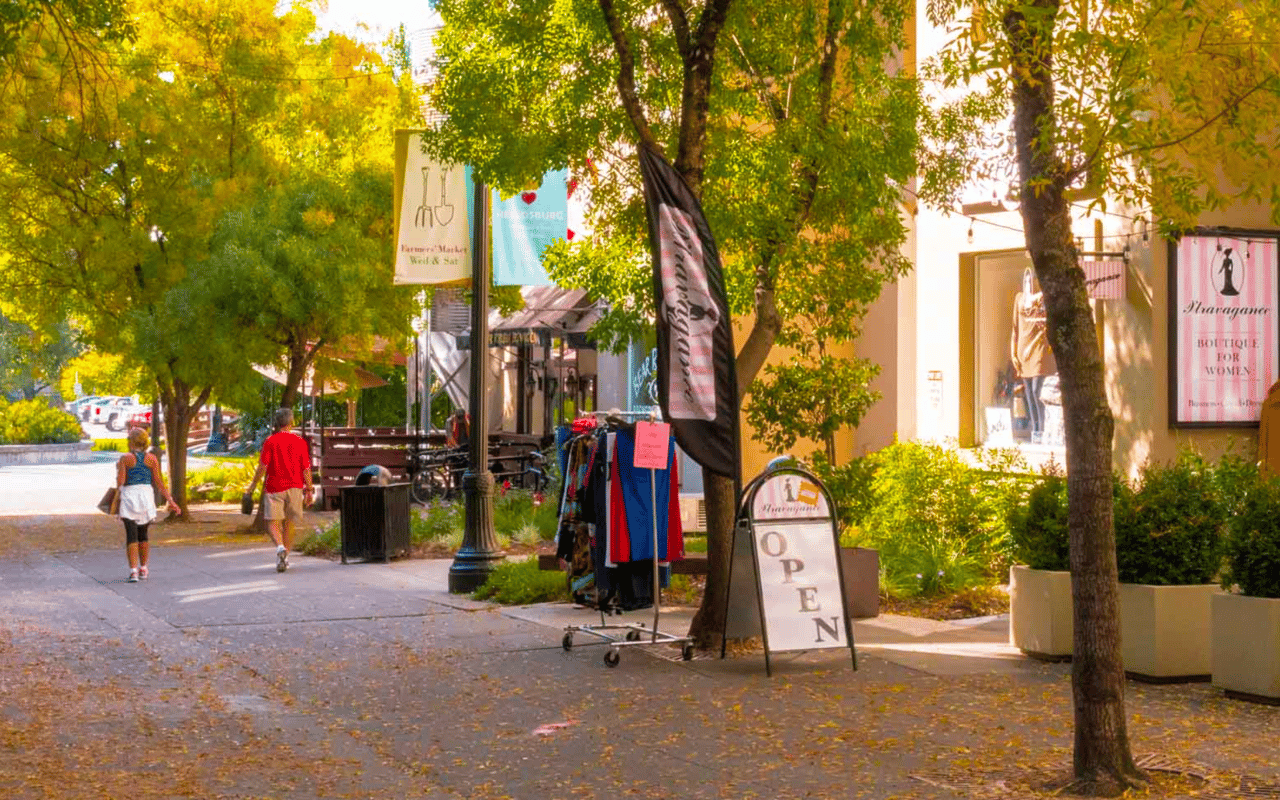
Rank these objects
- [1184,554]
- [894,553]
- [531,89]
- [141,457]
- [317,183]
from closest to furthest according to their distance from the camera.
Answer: [1184,554]
[531,89]
[894,553]
[141,457]
[317,183]

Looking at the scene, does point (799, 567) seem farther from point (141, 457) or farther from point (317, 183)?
point (317, 183)

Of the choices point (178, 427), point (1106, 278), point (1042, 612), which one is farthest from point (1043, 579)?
point (178, 427)

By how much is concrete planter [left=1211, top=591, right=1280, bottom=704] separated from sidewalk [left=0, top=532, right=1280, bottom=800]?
14cm

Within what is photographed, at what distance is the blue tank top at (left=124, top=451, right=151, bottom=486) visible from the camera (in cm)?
1769

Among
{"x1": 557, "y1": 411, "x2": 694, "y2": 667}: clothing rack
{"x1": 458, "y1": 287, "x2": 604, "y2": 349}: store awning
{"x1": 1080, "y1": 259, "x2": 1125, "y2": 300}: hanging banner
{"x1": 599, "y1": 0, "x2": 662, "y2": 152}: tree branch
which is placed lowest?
{"x1": 557, "y1": 411, "x2": 694, "y2": 667}: clothing rack

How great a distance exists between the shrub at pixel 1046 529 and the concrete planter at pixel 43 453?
41785 mm

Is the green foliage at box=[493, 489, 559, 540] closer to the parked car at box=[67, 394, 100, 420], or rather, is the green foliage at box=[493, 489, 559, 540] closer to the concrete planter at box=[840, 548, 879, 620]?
the concrete planter at box=[840, 548, 879, 620]

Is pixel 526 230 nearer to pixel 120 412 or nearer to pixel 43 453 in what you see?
pixel 43 453

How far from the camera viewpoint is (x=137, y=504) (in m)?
17.5

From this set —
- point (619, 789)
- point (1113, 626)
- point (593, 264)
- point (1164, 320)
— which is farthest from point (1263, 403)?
point (619, 789)

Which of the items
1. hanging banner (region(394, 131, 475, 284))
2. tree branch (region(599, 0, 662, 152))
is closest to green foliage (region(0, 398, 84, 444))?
hanging banner (region(394, 131, 475, 284))

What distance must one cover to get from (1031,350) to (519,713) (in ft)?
30.5

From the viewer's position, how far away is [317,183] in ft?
78.5

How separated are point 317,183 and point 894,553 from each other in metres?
12.1
